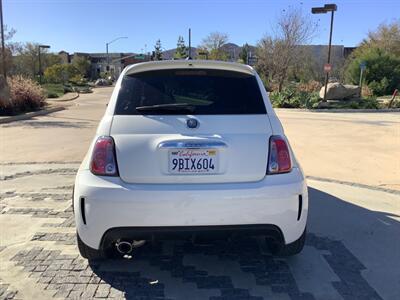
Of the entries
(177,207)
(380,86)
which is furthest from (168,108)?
(380,86)

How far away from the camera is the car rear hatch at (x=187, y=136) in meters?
3.15

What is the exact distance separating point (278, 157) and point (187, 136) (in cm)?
69

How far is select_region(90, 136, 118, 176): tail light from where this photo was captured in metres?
3.18

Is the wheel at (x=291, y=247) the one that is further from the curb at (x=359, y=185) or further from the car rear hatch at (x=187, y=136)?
the curb at (x=359, y=185)

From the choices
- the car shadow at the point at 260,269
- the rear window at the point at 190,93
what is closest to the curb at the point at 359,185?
the car shadow at the point at 260,269

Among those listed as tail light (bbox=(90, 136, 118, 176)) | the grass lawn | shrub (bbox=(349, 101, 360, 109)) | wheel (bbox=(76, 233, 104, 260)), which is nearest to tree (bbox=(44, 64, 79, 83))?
the grass lawn

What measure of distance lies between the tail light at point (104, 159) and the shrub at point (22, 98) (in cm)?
1638

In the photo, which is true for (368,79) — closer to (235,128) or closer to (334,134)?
(334,134)

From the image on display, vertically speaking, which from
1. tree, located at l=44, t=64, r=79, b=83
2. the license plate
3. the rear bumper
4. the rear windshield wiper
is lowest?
tree, located at l=44, t=64, r=79, b=83

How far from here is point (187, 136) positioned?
3.19 m

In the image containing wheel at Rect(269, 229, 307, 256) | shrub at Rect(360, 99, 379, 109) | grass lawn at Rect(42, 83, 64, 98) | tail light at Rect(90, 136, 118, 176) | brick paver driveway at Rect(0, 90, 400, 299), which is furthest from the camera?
grass lawn at Rect(42, 83, 64, 98)

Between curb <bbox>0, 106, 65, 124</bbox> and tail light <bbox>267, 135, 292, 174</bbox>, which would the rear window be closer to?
tail light <bbox>267, 135, 292, 174</bbox>

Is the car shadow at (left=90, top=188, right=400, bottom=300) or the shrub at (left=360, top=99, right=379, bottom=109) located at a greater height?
the car shadow at (left=90, top=188, right=400, bottom=300)

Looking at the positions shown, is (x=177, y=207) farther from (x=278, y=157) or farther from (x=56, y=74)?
(x=56, y=74)
